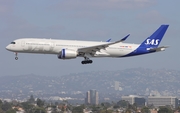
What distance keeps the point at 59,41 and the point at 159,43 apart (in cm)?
1850

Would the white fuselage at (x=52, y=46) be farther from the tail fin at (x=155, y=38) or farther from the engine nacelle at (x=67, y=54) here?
the tail fin at (x=155, y=38)

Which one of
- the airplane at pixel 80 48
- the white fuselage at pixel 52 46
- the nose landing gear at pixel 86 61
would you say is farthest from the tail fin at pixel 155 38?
the nose landing gear at pixel 86 61

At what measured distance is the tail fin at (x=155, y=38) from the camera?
90.5 meters

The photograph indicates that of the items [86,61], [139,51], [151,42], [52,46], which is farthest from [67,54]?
[151,42]

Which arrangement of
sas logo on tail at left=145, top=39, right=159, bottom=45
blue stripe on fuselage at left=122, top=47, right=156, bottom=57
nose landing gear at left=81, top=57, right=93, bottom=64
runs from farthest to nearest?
sas logo on tail at left=145, top=39, right=159, bottom=45 → blue stripe on fuselage at left=122, top=47, right=156, bottom=57 → nose landing gear at left=81, top=57, right=93, bottom=64

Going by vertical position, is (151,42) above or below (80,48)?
above

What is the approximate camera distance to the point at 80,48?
83812 millimetres

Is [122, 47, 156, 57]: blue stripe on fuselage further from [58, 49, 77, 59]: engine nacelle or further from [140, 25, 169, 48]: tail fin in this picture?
[58, 49, 77, 59]: engine nacelle

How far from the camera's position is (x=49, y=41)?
83000 millimetres

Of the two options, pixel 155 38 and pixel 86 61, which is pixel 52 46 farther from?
pixel 155 38

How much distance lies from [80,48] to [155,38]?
1506 cm

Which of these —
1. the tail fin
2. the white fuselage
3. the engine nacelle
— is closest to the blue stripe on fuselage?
the tail fin

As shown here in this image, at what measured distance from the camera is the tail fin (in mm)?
90544

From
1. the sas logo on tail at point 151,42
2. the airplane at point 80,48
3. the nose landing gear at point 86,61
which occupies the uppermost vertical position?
the sas logo on tail at point 151,42
